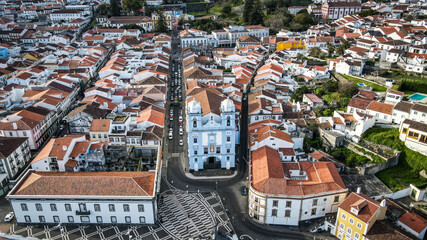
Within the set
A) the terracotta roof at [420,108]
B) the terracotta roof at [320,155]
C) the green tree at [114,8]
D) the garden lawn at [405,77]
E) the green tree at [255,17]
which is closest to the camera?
the terracotta roof at [320,155]

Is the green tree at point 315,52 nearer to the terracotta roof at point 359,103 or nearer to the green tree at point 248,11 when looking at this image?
the terracotta roof at point 359,103

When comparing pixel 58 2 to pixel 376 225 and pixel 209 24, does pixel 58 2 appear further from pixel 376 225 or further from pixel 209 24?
pixel 376 225

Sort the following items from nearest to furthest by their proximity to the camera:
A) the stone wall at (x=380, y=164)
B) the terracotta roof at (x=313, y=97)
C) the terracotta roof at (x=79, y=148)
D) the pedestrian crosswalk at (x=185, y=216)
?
the pedestrian crosswalk at (x=185, y=216) → the stone wall at (x=380, y=164) → the terracotta roof at (x=79, y=148) → the terracotta roof at (x=313, y=97)

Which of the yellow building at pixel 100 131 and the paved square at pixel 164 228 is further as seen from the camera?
the yellow building at pixel 100 131

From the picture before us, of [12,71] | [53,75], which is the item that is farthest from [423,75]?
[12,71]

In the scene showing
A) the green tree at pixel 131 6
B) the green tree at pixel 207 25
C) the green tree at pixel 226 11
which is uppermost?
the green tree at pixel 131 6

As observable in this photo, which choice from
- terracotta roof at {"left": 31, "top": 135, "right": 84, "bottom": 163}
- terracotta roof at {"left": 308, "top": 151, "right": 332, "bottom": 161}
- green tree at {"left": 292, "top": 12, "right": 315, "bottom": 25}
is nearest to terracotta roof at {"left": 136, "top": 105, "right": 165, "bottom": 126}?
terracotta roof at {"left": 31, "top": 135, "right": 84, "bottom": 163}

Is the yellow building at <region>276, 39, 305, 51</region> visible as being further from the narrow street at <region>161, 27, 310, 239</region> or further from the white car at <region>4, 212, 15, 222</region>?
the white car at <region>4, 212, 15, 222</region>

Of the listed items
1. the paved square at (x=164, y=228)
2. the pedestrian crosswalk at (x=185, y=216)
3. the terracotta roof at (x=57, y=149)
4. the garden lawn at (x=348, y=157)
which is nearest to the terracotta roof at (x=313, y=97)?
the garden lawn at (x=348, y=157)
